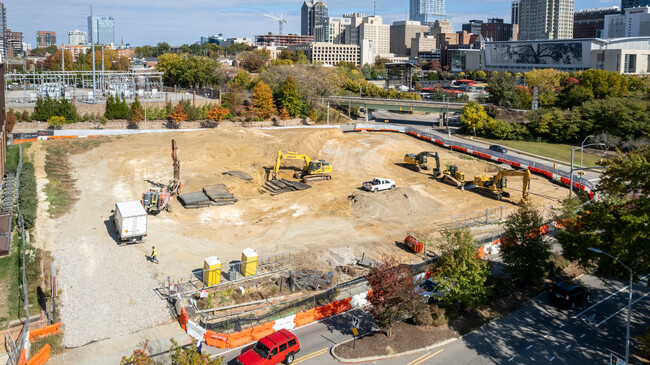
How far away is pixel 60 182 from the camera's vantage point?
4928 cm

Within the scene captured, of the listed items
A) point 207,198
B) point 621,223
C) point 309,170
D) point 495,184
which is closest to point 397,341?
point 621,223

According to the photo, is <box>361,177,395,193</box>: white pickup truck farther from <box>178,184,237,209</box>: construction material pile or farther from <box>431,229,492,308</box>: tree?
<box>431,229,492,308</box>: tree

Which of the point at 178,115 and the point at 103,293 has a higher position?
the point at 178,115

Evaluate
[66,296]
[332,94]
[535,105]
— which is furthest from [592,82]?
[66,296]

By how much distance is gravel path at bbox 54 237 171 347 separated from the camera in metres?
25.5

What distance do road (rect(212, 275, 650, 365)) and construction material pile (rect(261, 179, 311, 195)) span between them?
23.8 meters

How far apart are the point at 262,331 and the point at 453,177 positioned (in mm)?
34107

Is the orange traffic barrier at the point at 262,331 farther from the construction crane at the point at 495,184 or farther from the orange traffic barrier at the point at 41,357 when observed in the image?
the construction crane at the point at 495,184

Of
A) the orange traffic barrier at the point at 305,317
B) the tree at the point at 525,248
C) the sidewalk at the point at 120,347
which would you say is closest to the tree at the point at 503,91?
the tree at the point at 525,248

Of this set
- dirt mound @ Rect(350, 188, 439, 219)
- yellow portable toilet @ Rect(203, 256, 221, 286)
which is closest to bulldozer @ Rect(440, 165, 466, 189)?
dirt mound @ Rect(350, 188, 439, 219)

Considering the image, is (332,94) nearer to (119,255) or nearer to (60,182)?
(60,182)

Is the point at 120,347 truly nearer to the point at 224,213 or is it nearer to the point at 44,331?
the point at 44,331

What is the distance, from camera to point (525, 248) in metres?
30.8

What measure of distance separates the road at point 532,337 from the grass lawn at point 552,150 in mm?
43699
